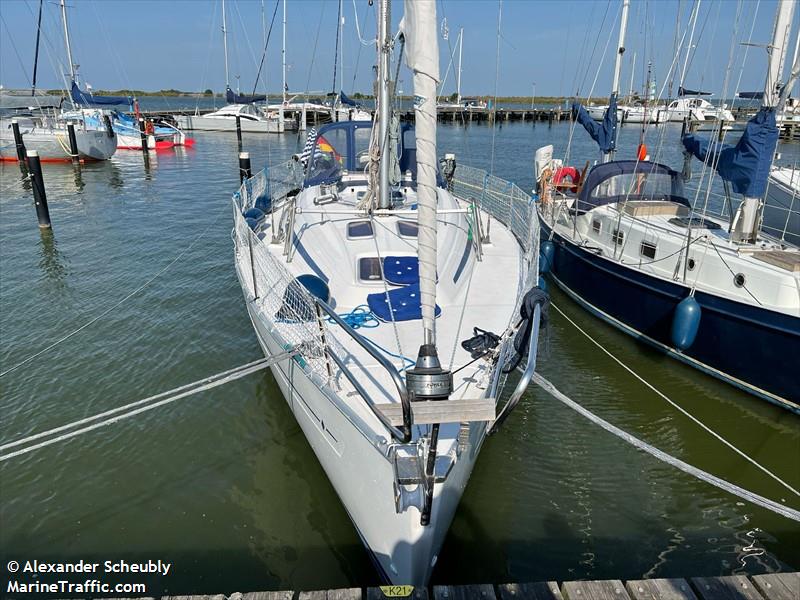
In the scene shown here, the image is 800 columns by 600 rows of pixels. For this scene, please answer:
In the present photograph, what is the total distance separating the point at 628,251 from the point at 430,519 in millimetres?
8461

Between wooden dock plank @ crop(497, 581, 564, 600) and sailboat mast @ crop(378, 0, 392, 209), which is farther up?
sailboat mast @ crop(378, 0, 392, 209)

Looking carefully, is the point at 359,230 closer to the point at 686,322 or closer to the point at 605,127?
the point at 686,322

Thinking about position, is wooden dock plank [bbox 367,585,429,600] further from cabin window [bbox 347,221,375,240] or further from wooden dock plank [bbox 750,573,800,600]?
cabin window [bbox 347,221,375,240]

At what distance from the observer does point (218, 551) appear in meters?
5.56

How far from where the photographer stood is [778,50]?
8.84 m

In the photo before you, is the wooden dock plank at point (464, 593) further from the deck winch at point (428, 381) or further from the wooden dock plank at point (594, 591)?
the deck winch at point (428, 381)

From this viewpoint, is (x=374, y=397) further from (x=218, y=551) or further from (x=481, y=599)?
(x=218, y=551)

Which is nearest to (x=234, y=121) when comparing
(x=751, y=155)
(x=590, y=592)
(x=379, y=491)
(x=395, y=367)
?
(x=751, y=155)

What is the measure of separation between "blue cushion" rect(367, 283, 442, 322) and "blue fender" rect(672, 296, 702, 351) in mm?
4485

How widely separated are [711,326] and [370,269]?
5628mm

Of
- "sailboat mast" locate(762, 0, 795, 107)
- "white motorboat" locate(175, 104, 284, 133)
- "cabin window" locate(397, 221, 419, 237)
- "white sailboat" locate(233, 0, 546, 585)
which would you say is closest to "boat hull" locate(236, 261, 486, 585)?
"white sailboat" locate(233, 0, 546, 585)

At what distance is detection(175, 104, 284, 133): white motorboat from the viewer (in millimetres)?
48594

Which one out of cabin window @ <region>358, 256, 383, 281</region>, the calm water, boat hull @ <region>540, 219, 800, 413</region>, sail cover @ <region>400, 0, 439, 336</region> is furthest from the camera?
boat hull @ <region>540, 219, 800, 413</region>

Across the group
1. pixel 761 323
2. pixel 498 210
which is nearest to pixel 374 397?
pixel 761 323
